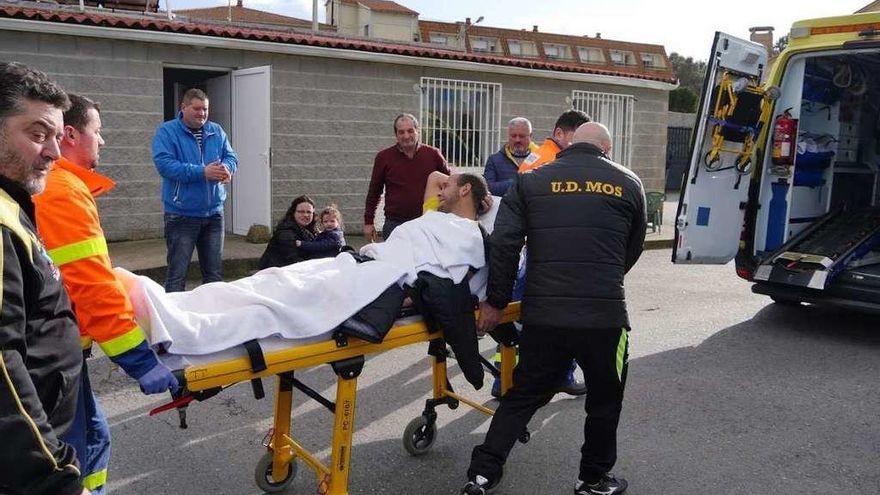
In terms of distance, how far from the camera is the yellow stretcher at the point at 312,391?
2.97 m

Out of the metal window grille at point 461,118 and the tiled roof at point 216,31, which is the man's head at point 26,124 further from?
the metal window grille at point 461,118

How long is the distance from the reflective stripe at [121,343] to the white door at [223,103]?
25.1ft

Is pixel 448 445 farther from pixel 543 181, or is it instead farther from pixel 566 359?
pixel 543 181

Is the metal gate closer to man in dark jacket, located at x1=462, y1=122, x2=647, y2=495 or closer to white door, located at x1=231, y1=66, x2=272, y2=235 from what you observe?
white door, located at x1=231, y1=66, x2=272, y2=235

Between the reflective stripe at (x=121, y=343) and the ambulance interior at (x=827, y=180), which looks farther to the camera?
the ambulance interior at (x=827, y=180)

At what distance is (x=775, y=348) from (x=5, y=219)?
6.06 meters

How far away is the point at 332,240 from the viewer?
621 centimetres

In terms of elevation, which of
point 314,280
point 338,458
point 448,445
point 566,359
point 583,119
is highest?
point 583,119

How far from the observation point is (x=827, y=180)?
8102 millimetres

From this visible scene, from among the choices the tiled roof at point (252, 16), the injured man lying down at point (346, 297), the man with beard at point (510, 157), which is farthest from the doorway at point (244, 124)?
the tiled roof at point (252, 16)

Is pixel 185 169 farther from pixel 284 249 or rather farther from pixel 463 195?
pixel 463 195

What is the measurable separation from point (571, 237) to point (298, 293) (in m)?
1.25

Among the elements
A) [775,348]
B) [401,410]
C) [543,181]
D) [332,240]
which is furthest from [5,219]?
[775,348]

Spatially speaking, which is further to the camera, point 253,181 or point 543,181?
point 253,181
